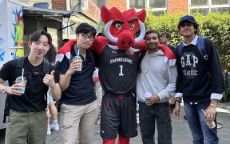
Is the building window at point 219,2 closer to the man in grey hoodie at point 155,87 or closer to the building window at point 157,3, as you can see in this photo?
the building window at point 157,3

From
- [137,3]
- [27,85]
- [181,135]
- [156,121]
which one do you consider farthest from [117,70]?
[137,3]

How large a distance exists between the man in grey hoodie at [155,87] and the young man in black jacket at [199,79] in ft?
0.69

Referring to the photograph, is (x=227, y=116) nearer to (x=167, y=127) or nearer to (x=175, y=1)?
(x=167, y=127)

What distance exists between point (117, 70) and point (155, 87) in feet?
1.84

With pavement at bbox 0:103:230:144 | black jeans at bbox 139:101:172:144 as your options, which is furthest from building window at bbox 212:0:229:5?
black jeans at bbox 139:101:172:144

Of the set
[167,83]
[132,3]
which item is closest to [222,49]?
[132,3]

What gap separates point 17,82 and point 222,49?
11.9 m

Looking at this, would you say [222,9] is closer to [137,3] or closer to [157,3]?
[157,3]

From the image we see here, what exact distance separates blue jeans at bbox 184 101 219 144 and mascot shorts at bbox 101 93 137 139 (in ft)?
2.34

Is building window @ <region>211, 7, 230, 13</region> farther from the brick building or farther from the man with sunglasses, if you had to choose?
the man with sunglasses

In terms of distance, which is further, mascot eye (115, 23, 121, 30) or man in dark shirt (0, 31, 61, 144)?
mascot eye (115, 23, 121, 30)

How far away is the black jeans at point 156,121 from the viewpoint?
544 centimetres

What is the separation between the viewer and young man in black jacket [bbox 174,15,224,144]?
494 cm

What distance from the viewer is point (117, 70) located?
5273 millimetres
